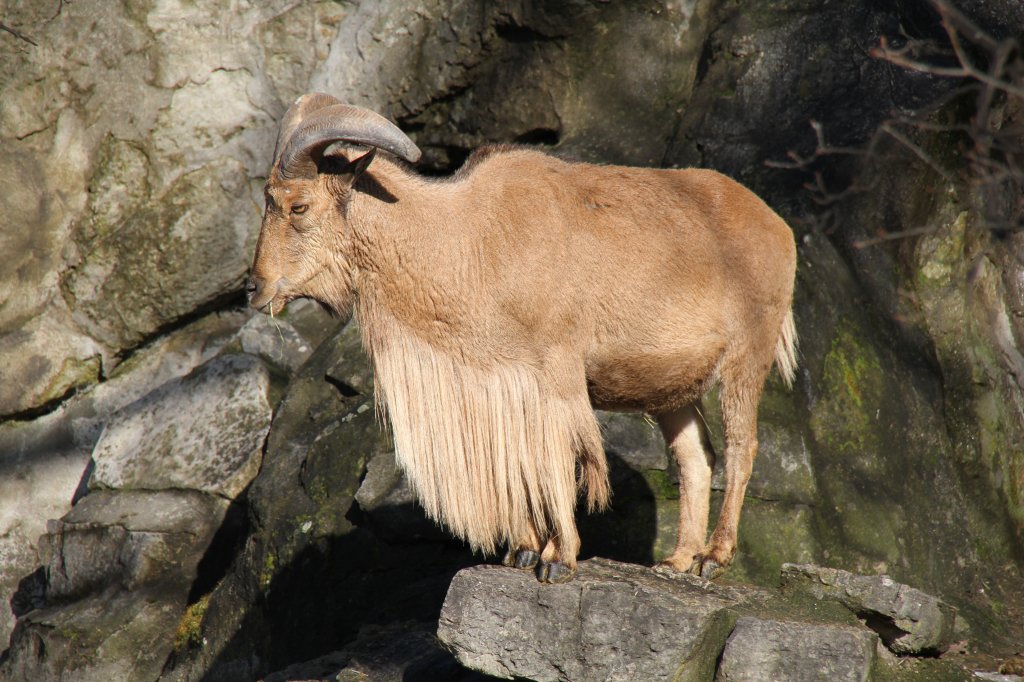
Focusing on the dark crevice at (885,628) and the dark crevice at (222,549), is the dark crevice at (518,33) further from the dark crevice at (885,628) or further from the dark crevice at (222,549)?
the dark crevice at (885,628)

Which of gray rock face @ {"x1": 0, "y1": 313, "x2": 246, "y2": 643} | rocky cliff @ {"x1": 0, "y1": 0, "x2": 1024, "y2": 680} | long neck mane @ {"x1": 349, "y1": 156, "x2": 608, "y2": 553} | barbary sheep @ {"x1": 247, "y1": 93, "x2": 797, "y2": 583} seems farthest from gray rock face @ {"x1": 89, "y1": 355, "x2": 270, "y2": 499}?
long neck mane @ {"x1": 349, "y1": 156, "x2": 608, "y2": 553}

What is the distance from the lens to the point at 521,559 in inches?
203

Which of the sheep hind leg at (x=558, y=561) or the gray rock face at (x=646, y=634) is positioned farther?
the sheep hind leg at (x=558, y=561)

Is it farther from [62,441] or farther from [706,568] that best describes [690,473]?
[62,441]

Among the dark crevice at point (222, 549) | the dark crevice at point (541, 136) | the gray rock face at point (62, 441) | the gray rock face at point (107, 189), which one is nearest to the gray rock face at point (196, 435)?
the dark crevice at point (222, 549)

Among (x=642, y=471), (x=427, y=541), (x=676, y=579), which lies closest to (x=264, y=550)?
(x=427, y=541)

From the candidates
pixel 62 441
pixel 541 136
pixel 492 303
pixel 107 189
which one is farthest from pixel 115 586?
pixel 541 136

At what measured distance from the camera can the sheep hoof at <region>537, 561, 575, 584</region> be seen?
4922mm

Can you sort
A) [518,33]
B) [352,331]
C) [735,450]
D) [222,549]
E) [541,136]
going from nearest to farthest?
1. [735,450]
2. [222,549]
3. [352,331]
4. [518,33]
5. [541,136]

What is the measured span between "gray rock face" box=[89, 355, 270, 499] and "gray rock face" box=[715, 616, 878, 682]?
437cm

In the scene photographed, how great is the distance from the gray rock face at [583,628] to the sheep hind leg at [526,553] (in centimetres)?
20

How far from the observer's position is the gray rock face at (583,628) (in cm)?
467

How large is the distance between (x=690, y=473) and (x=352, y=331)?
3.25 metres

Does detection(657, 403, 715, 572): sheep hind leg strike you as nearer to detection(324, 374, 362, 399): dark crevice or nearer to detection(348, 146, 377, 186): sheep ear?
detection(348, 146, 377, 186): sheep ear
